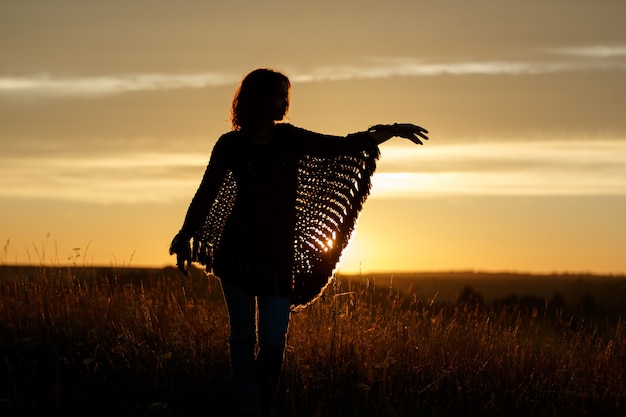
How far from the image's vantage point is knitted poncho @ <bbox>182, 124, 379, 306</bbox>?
662cm

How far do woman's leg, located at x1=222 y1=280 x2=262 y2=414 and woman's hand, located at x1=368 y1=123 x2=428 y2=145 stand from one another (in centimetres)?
162

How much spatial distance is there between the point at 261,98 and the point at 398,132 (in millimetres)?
1186

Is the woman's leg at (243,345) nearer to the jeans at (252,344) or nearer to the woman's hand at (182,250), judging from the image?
the jeans at (252,344)

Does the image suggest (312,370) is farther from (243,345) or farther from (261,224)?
(261,224)

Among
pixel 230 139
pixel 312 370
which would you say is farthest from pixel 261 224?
pixel 312 370

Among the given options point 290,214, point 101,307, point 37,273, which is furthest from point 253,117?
point 37,273

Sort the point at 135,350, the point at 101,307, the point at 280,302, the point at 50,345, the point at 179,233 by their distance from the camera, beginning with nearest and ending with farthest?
the point at 280,302 → the point at 179,233 → the point at 135,350 → the point at 50,345 → the point at 101,307

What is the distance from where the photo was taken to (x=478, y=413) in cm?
704

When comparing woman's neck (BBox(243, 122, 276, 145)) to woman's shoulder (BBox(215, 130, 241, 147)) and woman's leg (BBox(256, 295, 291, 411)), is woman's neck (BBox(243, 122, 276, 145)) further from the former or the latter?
woman's leg (BBox(256, 295, 291, 411))

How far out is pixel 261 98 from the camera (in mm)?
6484

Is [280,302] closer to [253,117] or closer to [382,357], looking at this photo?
[253,117]

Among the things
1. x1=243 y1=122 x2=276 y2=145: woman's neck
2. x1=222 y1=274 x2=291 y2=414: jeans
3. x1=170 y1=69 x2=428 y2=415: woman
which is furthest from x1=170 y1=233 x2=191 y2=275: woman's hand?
x1=243 y1=122 x2=276 y2=145: woman's neck

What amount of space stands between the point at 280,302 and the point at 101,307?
4.99 metres

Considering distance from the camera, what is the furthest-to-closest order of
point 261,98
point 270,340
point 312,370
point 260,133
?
point 312,370 < point 260,133 < point 261,98 < point 270,340
